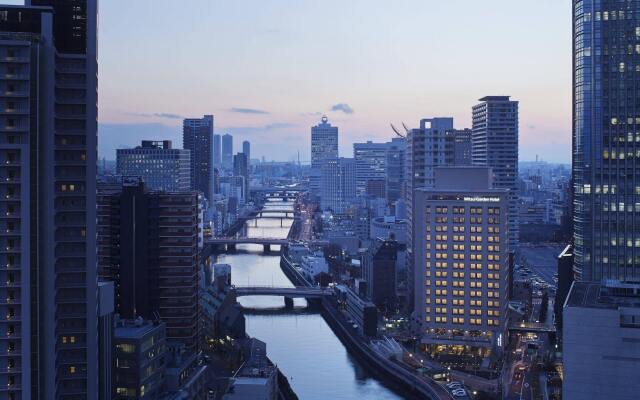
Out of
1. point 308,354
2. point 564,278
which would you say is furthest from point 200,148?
point 564,278

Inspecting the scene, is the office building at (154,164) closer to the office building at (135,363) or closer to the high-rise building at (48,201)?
the office building at (135,363)

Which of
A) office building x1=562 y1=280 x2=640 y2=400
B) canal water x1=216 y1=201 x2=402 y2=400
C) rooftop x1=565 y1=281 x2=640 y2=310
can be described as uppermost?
rooftop x1=565 y1=281 x2=640 y2=310

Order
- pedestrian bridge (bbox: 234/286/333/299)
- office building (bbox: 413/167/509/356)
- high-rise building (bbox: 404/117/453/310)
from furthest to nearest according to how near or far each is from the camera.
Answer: high-rise building (bbox: 404/117/453/310), pedestrian bridge (bbox: 234/286/333/299), office building (bbox: 413/167/509/356)

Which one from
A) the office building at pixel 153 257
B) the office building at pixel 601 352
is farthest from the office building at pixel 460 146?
the office building at pixel 601 352

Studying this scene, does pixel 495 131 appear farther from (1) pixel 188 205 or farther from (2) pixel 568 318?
(2) pixel 568 318

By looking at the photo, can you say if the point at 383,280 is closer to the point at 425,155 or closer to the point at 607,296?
the point at 425,155

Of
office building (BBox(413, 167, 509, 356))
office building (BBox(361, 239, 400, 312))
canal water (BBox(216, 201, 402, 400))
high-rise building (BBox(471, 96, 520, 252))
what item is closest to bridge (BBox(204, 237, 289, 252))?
canal water (BBox(216, 201, 402, 400))

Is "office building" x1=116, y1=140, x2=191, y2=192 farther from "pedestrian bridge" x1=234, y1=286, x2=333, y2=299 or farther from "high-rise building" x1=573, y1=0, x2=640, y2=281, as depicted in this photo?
"high-rise building" x1=573, y1=0, x2=640, y2=281
